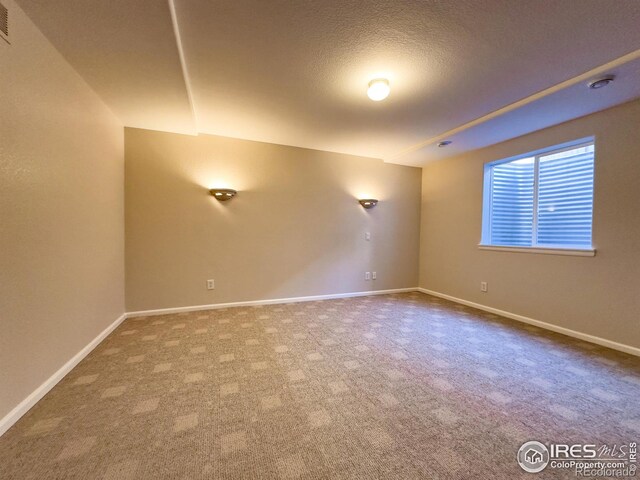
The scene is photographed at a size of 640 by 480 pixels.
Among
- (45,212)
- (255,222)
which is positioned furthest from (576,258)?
(45,212)

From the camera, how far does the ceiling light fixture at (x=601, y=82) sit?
6.81ft

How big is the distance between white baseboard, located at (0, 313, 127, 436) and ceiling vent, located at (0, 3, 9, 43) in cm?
220

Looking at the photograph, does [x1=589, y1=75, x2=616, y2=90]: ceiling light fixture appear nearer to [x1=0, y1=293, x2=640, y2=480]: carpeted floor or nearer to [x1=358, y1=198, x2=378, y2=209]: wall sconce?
[x1=0, y1=293, x2=640, y2=480]: carpeted floor

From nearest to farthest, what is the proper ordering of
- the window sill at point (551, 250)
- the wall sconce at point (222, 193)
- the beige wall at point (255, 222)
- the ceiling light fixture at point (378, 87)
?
the ceiling light fixture at point (378, 87) < the window sill at point (551, 250) < the beige wall at point (255, 222) < the wall sconce at point (222, 193)

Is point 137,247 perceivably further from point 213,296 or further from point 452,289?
point 452,289

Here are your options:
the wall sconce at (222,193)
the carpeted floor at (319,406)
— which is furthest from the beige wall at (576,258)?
the wall sconce at (222,193)

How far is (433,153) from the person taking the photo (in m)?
4.12

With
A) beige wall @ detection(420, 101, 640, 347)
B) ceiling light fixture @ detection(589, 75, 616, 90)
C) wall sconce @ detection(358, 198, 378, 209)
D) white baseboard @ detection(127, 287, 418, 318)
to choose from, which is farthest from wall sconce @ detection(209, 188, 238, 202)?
ceiling light fixture @ detection(589, 75, 616, 90)

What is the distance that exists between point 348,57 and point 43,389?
130 inches

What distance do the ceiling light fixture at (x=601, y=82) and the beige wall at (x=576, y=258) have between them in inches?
25.0

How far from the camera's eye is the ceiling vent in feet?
4.66

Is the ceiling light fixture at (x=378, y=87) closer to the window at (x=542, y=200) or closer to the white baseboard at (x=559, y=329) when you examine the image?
the window at (x=542, y=200)

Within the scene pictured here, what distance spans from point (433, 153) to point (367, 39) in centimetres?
279

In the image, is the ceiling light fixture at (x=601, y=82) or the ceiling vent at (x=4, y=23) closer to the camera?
the ceiling vent at (x=4, y=23)
